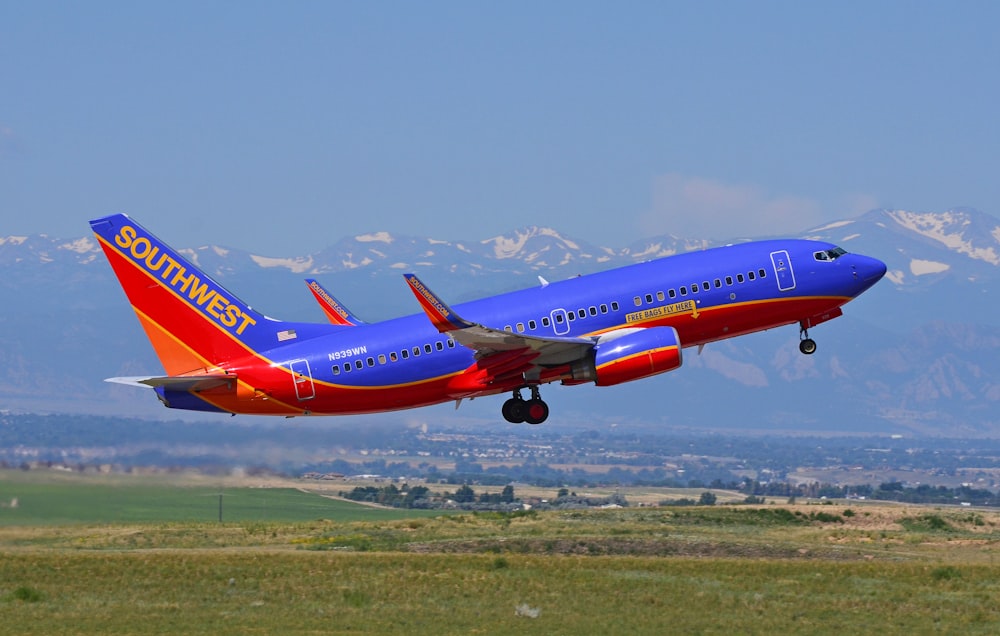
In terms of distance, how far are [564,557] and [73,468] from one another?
65.0 feet

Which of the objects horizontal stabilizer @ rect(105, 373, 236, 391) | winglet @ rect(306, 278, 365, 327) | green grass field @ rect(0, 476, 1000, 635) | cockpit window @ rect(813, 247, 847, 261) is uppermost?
cockpit window @ rect(813, 247, 847, 261)

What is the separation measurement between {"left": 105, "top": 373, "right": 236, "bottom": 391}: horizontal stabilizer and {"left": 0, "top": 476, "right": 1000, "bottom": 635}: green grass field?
5776 millimetres

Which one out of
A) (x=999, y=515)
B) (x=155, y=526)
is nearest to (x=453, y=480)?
(x=999, y=515)

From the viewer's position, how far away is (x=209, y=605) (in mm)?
45344

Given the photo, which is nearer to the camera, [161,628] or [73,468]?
[161,628]

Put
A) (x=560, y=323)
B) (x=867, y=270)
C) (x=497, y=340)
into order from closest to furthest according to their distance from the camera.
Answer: (x=497, y=340)
(x=560, y=323)
(x=867, y=270)

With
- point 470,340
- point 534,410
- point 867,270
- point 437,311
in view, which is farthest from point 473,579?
point 867,270

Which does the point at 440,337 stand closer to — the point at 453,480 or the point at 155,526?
the point at 155,526

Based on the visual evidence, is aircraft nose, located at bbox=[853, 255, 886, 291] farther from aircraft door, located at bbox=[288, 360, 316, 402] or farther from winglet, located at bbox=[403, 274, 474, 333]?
aircraft door, located at bbox=[288, 360, 316, 402]

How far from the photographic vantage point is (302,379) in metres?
55.6

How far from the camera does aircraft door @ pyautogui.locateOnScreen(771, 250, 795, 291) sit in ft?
185

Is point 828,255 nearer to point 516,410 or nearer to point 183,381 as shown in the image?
point 516,410

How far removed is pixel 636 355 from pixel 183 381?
16.7 metres

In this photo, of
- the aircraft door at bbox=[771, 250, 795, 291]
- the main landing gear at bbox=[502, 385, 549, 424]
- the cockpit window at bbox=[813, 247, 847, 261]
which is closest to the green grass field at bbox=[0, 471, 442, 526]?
the main landing gear at bbox=[502, 385, 549, 424]
